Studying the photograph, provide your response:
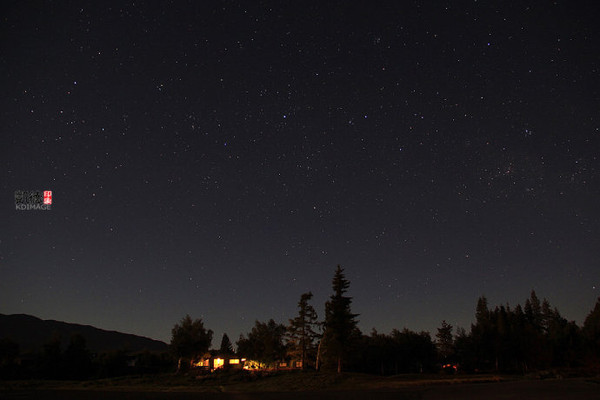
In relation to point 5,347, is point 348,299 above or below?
above

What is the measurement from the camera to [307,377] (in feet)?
134

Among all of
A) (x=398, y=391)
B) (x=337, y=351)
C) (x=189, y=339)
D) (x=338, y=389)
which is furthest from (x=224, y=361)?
(x=398, y=391)

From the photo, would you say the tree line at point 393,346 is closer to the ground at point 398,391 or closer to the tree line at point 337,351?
the tree line at point 337,351

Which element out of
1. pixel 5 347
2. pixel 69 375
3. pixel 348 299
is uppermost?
pixel 348 299

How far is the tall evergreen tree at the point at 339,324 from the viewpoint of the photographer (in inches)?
1932

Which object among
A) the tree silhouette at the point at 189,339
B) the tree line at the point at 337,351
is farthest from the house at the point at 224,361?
the tree silhouette at the point at 189,339

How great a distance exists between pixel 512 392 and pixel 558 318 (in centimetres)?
10070

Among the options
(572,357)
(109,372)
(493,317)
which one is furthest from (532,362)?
(109,372)

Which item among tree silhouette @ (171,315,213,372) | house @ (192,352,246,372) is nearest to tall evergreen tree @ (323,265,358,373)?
tree silhouette @ (171,315,213,372)

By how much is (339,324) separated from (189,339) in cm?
3195

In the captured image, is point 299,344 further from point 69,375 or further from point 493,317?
point 493,317

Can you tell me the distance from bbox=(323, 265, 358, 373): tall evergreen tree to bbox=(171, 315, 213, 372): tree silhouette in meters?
28.8

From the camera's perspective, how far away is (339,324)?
164 ft

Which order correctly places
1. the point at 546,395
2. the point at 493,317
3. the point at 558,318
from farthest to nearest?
1. the point at 558,318
2. the point at 493,317
3. the point at 546,395
